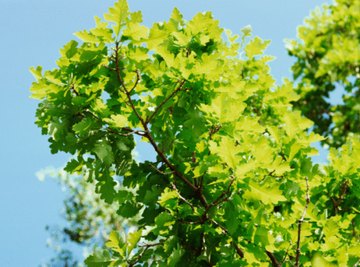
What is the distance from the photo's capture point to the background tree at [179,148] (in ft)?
9.23

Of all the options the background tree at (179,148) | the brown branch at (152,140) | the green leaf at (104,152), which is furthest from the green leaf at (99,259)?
the brown branch at (152,140)

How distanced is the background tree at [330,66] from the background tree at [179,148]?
7799 millimetres

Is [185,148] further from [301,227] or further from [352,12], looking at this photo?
→ [352,12]

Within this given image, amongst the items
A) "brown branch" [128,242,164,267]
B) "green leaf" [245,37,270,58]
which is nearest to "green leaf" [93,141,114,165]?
"brown branch" [128,242,164,267]

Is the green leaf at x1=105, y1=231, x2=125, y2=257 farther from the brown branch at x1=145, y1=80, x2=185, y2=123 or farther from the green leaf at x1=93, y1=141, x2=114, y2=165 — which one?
the brown branch at x1=145, y1=80, x2=185, y2=123

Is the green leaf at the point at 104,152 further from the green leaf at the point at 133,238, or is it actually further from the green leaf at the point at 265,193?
the green leaf at the point at 265,193

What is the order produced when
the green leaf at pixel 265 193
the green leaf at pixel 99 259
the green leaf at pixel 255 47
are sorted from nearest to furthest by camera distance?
1. the green leaf at pixel 265 193
2. the green leaf at pixel 99 259
3. the green leaf at pixel 255 47

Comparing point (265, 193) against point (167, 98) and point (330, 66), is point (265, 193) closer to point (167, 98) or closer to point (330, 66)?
point (167, 98)

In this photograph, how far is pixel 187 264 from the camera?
3.07m

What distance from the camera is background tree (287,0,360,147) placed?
10.7 metres

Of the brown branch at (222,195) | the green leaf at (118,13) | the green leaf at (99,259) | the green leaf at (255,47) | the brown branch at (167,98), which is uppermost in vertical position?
the green leaf at (255,47)

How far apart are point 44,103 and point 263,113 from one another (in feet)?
9.24

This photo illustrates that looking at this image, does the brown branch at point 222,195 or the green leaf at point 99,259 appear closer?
the brown branch at point 222,195

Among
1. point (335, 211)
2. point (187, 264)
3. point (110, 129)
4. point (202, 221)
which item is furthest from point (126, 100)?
point (335, 211)
